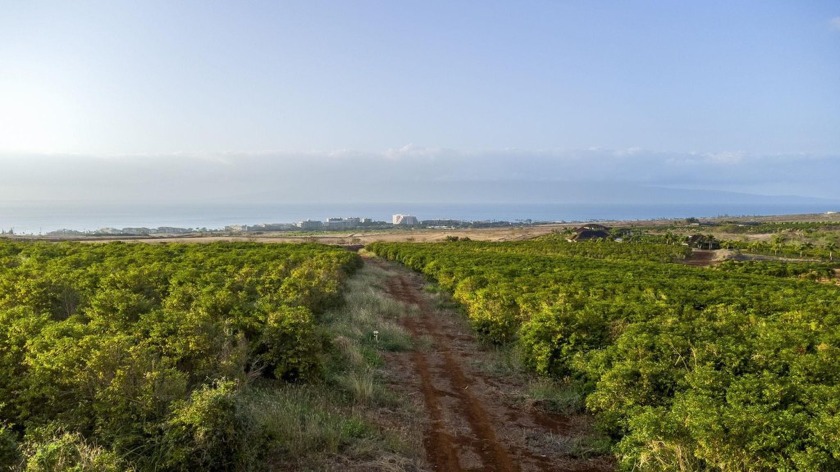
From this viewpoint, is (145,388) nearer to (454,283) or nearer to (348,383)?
(348,383)

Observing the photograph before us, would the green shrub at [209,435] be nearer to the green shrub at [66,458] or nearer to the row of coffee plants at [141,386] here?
the row of coffee plants at [141,386]

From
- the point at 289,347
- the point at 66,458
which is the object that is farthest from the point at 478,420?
the point at 66,458

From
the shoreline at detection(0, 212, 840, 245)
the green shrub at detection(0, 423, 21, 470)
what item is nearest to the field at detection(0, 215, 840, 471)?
the green shrub at detection(0, 423, 21, 470)

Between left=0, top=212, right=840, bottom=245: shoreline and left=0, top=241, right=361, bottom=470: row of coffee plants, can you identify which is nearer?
left=0, top=241, right=361, bottom=470: row of coffee plants

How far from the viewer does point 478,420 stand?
31.8ft

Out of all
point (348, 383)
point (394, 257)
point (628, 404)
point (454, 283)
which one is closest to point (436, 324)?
point (454, 283)

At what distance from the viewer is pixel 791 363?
823 cm

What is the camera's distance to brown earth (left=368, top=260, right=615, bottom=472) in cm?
799

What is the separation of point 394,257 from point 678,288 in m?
33.3

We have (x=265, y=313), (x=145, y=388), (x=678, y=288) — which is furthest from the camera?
(x=678, y=288)

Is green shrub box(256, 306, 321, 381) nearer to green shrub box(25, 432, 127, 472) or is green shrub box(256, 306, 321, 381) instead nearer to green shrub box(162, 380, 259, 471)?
green shrub box(162, 380, 259, 471)

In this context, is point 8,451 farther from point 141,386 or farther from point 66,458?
point 141,386

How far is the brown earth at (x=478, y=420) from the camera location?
7.99 metres

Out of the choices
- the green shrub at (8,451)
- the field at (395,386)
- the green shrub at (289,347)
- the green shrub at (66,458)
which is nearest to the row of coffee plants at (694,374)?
the field at (395,386)
